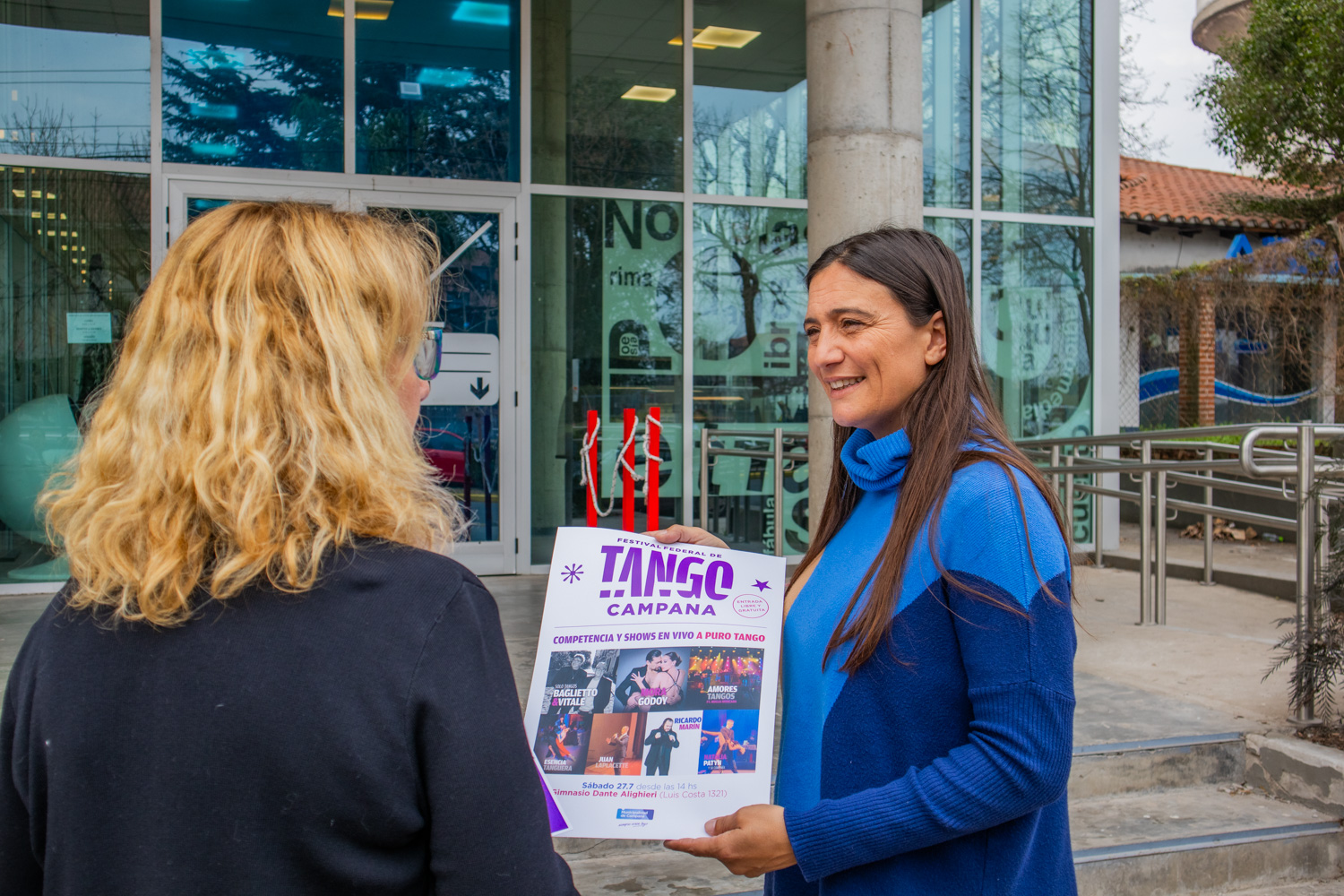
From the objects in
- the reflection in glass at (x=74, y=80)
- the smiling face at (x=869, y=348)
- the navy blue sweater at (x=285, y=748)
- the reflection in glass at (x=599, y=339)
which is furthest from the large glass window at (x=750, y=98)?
the navy blue sweater at (x=285, y=748)

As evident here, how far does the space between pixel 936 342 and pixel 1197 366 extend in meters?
16.0

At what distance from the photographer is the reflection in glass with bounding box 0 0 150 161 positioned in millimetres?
6758

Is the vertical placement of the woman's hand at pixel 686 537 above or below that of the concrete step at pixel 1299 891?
above

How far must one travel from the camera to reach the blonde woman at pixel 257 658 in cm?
96

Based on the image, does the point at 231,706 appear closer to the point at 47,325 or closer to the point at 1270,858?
the point at 1270,858

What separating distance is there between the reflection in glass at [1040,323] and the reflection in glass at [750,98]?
79.0 inches

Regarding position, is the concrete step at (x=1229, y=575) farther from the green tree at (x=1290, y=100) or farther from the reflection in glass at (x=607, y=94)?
the green tree at (x=1290, y=100)

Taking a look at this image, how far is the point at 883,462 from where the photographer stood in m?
1.54

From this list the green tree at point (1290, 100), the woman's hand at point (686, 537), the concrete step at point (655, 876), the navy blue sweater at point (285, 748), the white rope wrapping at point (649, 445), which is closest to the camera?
the navy blue sweater at point (285, 748)

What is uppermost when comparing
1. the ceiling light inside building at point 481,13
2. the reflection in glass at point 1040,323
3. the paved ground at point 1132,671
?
the ceiling light inside building at point 481,13

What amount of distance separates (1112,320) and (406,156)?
20.5 ft

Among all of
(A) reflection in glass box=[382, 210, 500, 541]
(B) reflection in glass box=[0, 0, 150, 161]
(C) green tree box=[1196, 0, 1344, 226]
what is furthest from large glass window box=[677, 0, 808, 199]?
(C) green tree box=[1196, 0, 1344, 226]

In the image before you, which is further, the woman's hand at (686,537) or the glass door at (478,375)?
the glass door at (478,375)

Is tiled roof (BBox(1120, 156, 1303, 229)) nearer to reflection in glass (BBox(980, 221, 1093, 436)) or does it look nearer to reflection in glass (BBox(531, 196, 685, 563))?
reflection in glass (BBox(980, 221, 1093, 436))
